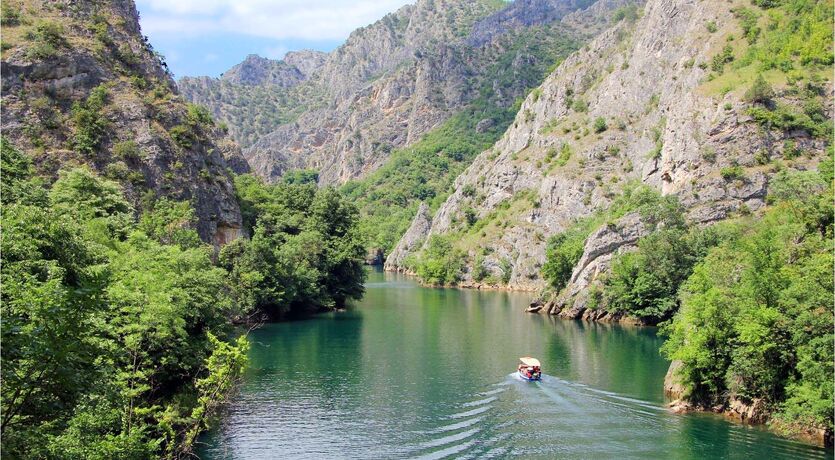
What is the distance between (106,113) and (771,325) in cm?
6918

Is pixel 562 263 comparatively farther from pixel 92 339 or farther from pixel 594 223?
pixel 92 339

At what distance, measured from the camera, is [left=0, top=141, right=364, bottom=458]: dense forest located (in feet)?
63.5

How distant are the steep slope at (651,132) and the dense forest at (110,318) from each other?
188 ft

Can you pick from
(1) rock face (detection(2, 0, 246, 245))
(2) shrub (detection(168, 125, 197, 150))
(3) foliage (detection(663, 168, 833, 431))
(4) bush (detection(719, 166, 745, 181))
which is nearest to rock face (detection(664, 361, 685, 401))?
(3) foliage (detection(663, 168, 833, 431))

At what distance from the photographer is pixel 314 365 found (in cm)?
6053

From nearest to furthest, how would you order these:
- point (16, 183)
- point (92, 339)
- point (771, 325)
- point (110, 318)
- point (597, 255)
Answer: point (92, 339) → point (110, 318) → point (771, 325) → point (16, 183) → point (597, 255)

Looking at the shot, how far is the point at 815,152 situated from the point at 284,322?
73.1m

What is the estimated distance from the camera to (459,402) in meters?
48.7

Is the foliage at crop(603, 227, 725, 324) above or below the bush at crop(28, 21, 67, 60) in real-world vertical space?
below

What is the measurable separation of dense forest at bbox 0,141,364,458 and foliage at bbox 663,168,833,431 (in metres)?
28.0

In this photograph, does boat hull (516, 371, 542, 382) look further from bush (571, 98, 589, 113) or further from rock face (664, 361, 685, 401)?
bush (571, 98, 589, 113)

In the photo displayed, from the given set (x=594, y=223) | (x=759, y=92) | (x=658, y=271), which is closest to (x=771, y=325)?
(x=658, y=271)

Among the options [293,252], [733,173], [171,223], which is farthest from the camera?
[733,173]

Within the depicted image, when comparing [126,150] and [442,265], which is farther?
[442,265]
